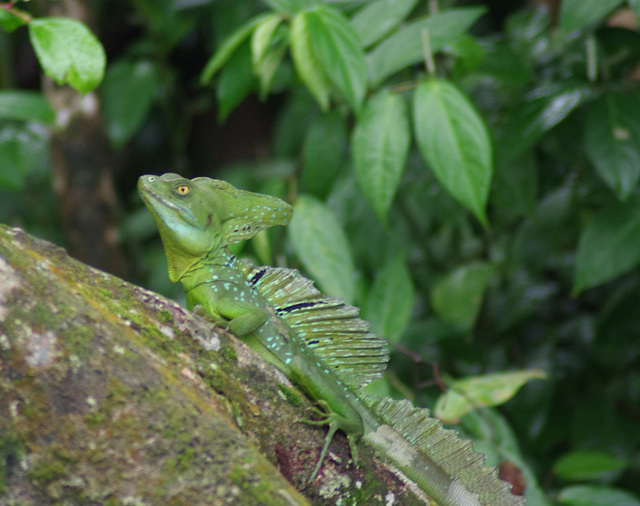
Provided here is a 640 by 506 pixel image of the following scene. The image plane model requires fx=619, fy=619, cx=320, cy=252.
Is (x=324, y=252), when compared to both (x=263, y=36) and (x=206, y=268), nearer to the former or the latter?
(x=206, y=268)

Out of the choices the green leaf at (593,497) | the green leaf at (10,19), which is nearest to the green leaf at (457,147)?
the green leaf at (593,497)

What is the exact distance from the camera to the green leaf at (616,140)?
7.27 ft

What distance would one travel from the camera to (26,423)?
3.30 ft

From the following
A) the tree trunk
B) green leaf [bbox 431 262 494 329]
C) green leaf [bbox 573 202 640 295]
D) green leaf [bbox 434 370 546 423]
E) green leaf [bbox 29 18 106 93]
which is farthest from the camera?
green leaf [bbox 431 262 494 329]

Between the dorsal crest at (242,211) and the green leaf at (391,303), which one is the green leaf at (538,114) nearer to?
the green leaf at (391,303)

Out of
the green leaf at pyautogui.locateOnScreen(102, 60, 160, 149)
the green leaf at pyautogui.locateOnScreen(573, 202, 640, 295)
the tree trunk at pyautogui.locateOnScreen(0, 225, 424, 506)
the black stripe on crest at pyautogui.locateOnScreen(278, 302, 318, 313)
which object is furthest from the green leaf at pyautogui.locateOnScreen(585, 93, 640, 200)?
the green leaf at pyautogui.locateOnScreen(102, 60, 160, 149)

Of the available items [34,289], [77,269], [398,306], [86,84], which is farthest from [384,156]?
[34,289]

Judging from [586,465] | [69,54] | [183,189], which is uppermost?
[69,54]

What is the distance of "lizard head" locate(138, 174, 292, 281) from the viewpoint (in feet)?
5.18

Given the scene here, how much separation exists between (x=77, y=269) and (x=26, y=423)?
0.35m

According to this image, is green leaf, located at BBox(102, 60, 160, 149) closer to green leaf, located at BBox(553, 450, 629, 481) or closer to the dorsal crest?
the dorsal crest

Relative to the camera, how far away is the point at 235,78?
96.0 inches

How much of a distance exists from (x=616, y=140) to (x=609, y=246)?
0.39m

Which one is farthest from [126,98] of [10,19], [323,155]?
[10,19]
